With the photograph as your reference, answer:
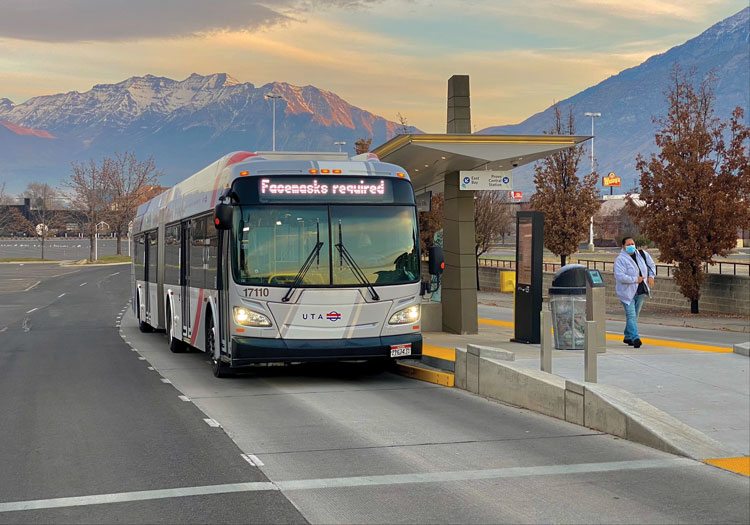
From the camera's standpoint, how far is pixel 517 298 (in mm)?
16344

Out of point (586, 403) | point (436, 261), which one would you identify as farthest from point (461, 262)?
point (586, 403)

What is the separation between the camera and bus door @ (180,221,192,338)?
16516 mm

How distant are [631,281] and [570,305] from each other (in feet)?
5.44

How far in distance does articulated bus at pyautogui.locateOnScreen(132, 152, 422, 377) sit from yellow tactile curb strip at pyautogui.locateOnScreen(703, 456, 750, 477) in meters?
5.72

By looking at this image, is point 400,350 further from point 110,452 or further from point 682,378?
point 110,452

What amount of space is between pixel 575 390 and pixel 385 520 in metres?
4.07

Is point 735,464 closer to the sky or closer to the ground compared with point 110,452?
closer to the sky

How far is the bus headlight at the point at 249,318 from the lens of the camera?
12.5 m

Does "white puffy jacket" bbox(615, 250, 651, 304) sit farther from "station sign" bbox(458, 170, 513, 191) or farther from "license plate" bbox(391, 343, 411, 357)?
"license plate" bbox(391, 343, 411, 357)

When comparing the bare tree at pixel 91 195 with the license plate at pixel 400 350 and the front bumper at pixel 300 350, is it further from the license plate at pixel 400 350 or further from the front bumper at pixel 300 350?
the license plate at pixel 400 350

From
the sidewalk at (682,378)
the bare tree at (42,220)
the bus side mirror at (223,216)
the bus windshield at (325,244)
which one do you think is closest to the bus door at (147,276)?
the sidewalk at (682,378)

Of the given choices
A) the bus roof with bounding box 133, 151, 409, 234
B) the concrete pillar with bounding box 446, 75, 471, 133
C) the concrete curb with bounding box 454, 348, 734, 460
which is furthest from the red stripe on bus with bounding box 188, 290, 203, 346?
the concrete pillar with bounding box 446, 75, 471, 133

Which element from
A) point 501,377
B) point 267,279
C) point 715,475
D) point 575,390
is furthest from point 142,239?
point 715,475

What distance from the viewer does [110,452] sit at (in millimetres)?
8453
